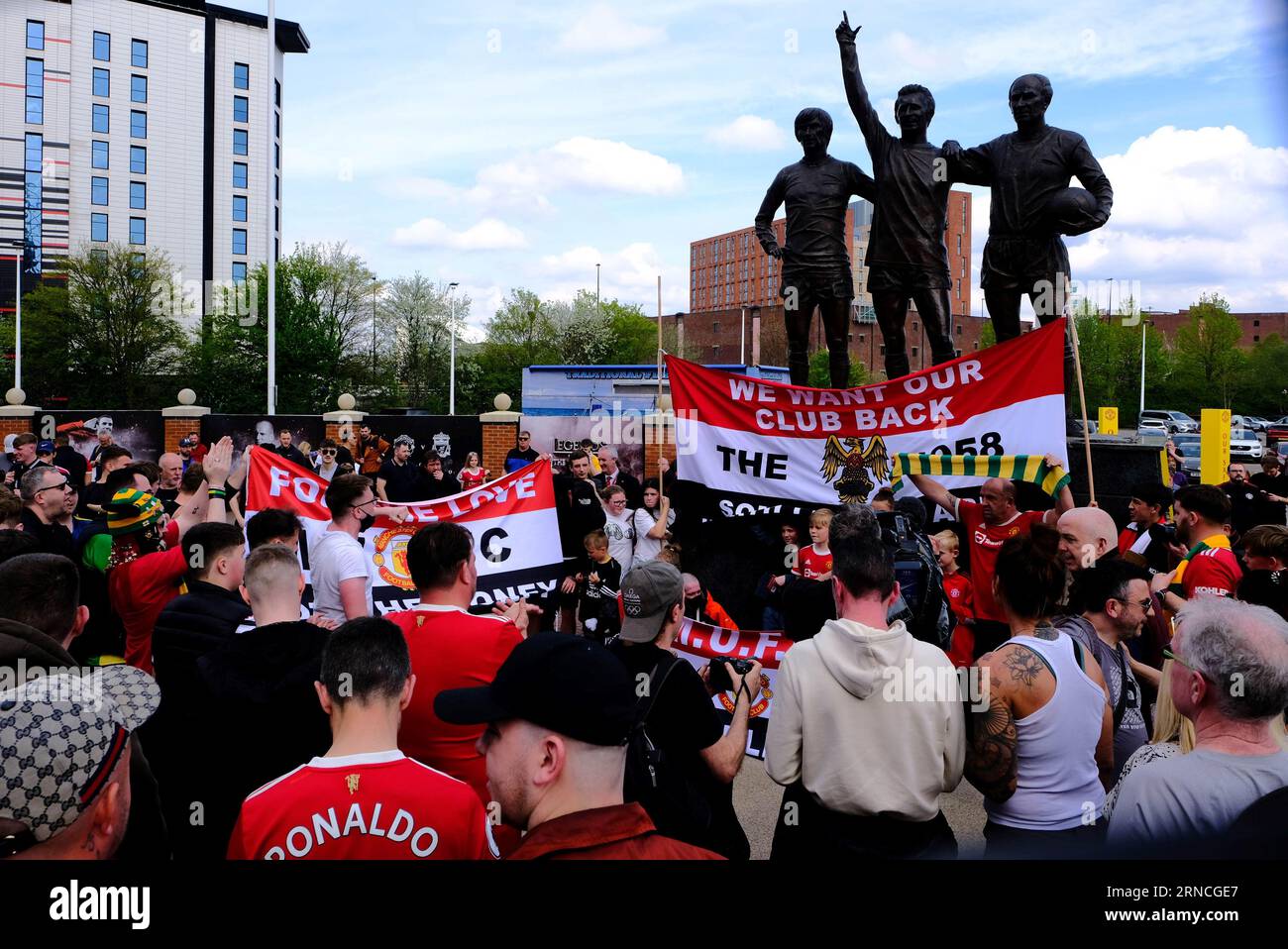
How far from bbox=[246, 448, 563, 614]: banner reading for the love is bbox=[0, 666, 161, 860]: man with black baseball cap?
3.96 m

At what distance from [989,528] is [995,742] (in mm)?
3061

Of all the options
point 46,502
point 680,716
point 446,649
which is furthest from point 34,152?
point 680,716

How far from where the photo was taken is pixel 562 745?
88.1 inches

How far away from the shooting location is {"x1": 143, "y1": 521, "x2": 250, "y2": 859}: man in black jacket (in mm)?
3666

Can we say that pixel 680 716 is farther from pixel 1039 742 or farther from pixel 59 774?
pixel 59 774

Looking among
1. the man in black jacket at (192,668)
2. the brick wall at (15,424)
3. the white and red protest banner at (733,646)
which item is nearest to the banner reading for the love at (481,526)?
the white and red protest banner at (733,646)

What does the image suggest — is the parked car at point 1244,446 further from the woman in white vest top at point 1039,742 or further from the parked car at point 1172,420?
the woman in white vest top at point 1039,742

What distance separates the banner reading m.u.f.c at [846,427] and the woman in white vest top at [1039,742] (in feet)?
9.29

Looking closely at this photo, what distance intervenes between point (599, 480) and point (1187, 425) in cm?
4199

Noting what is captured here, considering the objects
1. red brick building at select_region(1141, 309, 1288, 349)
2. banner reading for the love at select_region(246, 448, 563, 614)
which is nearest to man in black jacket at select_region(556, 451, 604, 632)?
banner reading for the love at select_region(246, 448, 563, 614)

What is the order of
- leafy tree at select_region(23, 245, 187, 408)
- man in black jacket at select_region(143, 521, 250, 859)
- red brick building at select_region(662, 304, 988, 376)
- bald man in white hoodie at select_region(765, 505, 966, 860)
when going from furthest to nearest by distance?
red brick building at select_region(662, 304, 988, 376)
leafy tree at select_region(23, 245, 187, 408)
man in black jacket at select_region(143, 521, 250, 859)
bald man in white hoodie at select_region(765, 505, 966, 860)

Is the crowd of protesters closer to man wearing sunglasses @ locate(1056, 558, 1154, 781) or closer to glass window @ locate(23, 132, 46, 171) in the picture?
man wearing sunglasses @ locate(1056, 558, 1154, 781)

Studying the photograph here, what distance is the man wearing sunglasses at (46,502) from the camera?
6.07 m
